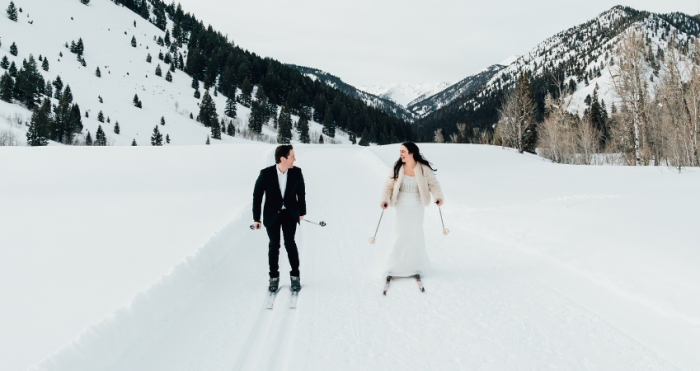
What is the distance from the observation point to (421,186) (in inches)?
175

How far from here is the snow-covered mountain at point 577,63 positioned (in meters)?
116

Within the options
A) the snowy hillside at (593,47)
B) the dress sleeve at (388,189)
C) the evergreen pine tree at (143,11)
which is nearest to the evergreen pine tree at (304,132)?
the dress sleeve at (388,189)

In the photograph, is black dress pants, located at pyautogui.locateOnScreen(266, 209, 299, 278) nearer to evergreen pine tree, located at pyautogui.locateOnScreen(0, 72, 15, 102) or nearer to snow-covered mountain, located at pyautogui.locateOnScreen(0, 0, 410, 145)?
snow-covered mountain, located at pyautogui.locateOnScreen(0, 0, 410, 145)

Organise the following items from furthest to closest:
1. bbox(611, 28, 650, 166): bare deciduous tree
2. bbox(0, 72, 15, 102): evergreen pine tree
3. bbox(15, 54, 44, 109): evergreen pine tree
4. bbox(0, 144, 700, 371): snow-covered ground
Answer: bbox(15, 54, 44, 109): evergreen pine tree
bbox(0, 72, 15, 102): evergreen pine tree
bbox(611, 28, 650, 166): bare deciduous tree
bbox(0, 144, 700, 371): snow-covered ground

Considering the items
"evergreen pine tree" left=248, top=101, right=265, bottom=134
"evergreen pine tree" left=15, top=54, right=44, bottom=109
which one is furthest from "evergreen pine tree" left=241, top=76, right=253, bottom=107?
"evergreen pine tree" left=15, top=54, right=44, bottom=109

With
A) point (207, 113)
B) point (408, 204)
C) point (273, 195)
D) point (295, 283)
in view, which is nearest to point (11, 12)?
point (207, 113)

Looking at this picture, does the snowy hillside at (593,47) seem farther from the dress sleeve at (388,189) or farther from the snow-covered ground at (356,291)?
the dress sleeve at (388,189)

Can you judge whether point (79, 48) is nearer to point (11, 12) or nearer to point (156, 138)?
point (11, 12)

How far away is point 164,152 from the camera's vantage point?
19.7 metres

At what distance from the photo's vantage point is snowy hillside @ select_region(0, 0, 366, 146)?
172 ft

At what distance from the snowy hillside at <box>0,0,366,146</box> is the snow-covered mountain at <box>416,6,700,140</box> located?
7537 centimetres

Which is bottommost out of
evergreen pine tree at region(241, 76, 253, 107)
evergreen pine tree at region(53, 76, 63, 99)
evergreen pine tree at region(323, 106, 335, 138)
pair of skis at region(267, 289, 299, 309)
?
pair of skis at region(267, 289, 299, 309)

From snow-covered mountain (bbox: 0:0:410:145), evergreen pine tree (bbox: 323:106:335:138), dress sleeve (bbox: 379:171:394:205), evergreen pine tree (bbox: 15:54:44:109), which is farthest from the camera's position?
evergreen pine tree (bbox: 323:106:335:138)

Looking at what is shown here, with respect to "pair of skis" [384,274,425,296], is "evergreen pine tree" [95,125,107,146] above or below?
above
